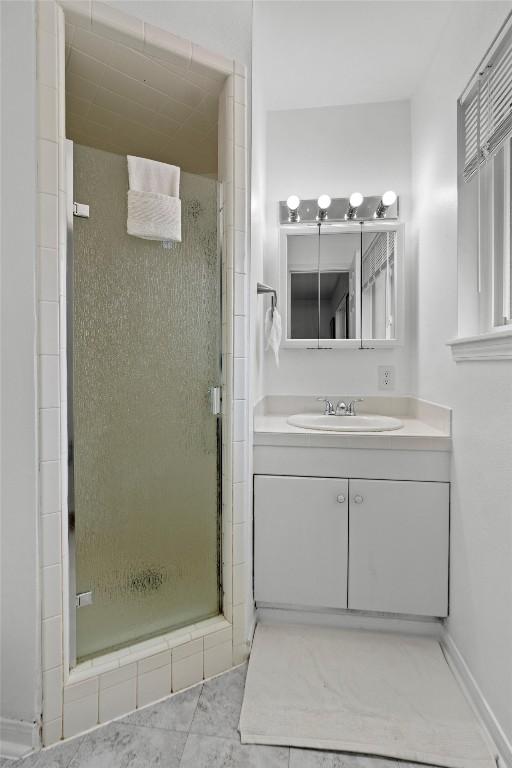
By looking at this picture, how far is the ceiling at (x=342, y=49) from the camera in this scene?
1.68 metres

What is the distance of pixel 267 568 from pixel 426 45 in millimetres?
2415

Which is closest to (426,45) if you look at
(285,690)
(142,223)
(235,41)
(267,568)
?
(235,41)

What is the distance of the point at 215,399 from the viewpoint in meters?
1.54

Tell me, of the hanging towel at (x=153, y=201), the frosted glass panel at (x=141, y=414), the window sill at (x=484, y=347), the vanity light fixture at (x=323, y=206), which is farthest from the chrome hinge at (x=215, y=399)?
the vanity light fixture at (x=323, y=206)

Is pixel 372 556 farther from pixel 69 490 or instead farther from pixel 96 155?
pixel 96 155

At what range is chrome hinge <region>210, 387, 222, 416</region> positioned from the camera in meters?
1.54

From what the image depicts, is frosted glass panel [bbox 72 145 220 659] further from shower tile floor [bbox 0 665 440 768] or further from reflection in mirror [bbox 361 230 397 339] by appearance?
reflection in mirror [bbox 361 230 397 339]

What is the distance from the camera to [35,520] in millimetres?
1191

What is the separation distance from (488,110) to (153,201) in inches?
46.1

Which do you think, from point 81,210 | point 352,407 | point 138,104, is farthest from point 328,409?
point 138,104

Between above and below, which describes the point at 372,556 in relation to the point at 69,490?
below

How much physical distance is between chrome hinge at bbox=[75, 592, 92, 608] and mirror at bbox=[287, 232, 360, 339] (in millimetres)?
1558

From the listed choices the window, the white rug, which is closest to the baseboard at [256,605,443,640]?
the white rug

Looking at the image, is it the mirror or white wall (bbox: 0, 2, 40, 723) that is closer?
white wall (bbox: 0, 2, 40, 723)
